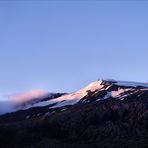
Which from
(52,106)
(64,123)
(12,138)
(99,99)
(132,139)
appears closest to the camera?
(132,139)

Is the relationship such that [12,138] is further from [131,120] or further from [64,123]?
[131,120]

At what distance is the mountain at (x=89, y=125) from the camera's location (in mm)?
144250

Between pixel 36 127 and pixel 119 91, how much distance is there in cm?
4415

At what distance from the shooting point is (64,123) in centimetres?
16362

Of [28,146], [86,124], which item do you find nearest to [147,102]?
[86,124]

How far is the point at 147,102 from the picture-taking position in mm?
165625

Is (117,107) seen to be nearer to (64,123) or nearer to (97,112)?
(97,112)

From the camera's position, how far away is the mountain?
14425 cm

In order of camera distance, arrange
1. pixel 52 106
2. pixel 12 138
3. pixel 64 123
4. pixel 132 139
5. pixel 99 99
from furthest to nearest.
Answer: pixel 52 106 < pixel 99 99 < pixel 64 123 < pixel 12 138 < pixel 132 139

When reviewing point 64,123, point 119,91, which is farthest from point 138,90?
point 64,123

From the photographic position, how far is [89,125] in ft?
527

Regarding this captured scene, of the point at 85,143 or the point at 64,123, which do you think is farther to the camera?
the point at 64,123

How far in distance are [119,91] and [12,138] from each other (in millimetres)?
53470

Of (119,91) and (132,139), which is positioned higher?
(119,91)
